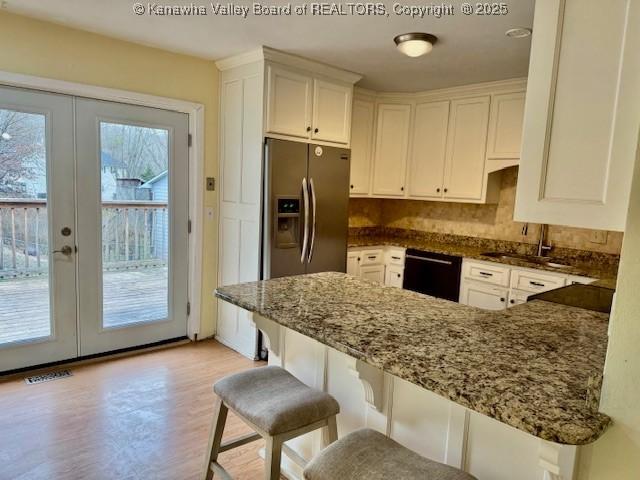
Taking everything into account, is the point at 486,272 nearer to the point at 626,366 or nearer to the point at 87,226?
the point at 626,366

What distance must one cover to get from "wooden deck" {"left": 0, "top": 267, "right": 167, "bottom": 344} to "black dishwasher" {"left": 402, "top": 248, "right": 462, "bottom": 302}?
2.25 meters

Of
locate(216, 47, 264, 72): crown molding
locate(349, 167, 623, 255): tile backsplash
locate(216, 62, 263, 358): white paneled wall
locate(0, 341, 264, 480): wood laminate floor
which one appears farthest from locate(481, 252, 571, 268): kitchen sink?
locate(216, 47, 264, 72): crown molding

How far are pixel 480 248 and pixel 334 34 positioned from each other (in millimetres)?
2522

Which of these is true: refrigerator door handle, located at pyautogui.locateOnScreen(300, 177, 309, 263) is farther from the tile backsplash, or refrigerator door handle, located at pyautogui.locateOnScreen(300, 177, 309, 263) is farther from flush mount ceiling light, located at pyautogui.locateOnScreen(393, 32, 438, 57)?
the tile backsplash

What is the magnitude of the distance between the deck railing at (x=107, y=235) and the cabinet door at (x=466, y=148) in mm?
2636

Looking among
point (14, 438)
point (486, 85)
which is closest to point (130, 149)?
point (14, 438)

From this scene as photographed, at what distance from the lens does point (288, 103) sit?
3381mm

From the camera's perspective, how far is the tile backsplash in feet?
12.0

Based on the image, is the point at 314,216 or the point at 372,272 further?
the point at 372,272

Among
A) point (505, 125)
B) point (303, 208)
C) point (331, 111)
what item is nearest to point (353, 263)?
point (303, 208)

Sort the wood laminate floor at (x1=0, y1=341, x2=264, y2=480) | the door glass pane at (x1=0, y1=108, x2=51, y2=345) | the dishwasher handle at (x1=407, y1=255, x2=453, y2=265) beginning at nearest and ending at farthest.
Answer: the wood laminate floor at (x1=0, y1=341, x2=264, y2=480)
the door glass pane at (x1=0, y1=108, x2=51, y2=345)
the dishwasher handle at (x1=407, y1=255, x2=453, y2=265)

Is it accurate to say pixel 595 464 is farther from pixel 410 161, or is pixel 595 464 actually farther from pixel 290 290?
pixel 410 161

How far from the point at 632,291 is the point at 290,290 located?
48.4 inches

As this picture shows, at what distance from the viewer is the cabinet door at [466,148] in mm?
3910
